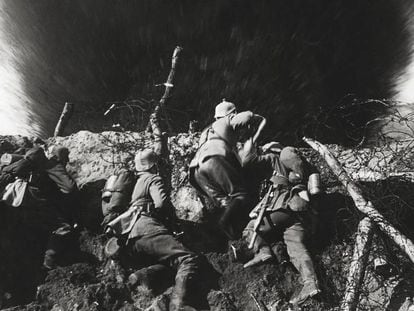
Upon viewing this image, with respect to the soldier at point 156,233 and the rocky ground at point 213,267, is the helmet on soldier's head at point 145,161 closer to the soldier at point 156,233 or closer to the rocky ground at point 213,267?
the soldier at point 156,233

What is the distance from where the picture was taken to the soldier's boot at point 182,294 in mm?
6871

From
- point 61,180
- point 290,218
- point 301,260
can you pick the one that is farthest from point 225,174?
point 61,180

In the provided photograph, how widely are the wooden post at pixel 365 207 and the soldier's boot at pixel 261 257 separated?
4.88ft

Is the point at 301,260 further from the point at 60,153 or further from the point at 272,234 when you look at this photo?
the point at 60,153

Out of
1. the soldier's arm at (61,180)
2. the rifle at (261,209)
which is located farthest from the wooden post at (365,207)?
the soldier's arm at (61,180)

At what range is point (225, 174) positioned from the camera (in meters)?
7.81

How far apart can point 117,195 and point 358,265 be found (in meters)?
3.75

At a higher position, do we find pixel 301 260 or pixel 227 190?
pixel 227 190

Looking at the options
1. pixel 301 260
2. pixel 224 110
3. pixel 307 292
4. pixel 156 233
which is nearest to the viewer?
pixel 307 292

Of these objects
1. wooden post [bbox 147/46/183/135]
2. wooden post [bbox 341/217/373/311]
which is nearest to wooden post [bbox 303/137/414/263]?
wooden post [bbox 341/217/373/311]

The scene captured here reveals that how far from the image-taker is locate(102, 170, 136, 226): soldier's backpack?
26.2 feet

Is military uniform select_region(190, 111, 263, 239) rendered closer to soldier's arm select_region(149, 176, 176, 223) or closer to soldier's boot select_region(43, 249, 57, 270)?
soldier's arm select_region(149, 176, 176, 223)

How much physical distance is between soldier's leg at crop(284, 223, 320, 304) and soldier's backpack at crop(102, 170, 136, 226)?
256 centimetres

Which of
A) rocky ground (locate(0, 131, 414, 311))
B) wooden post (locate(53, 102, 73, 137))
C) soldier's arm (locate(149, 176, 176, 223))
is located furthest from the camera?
wooden post (locate(53, 102, 73, 137))
